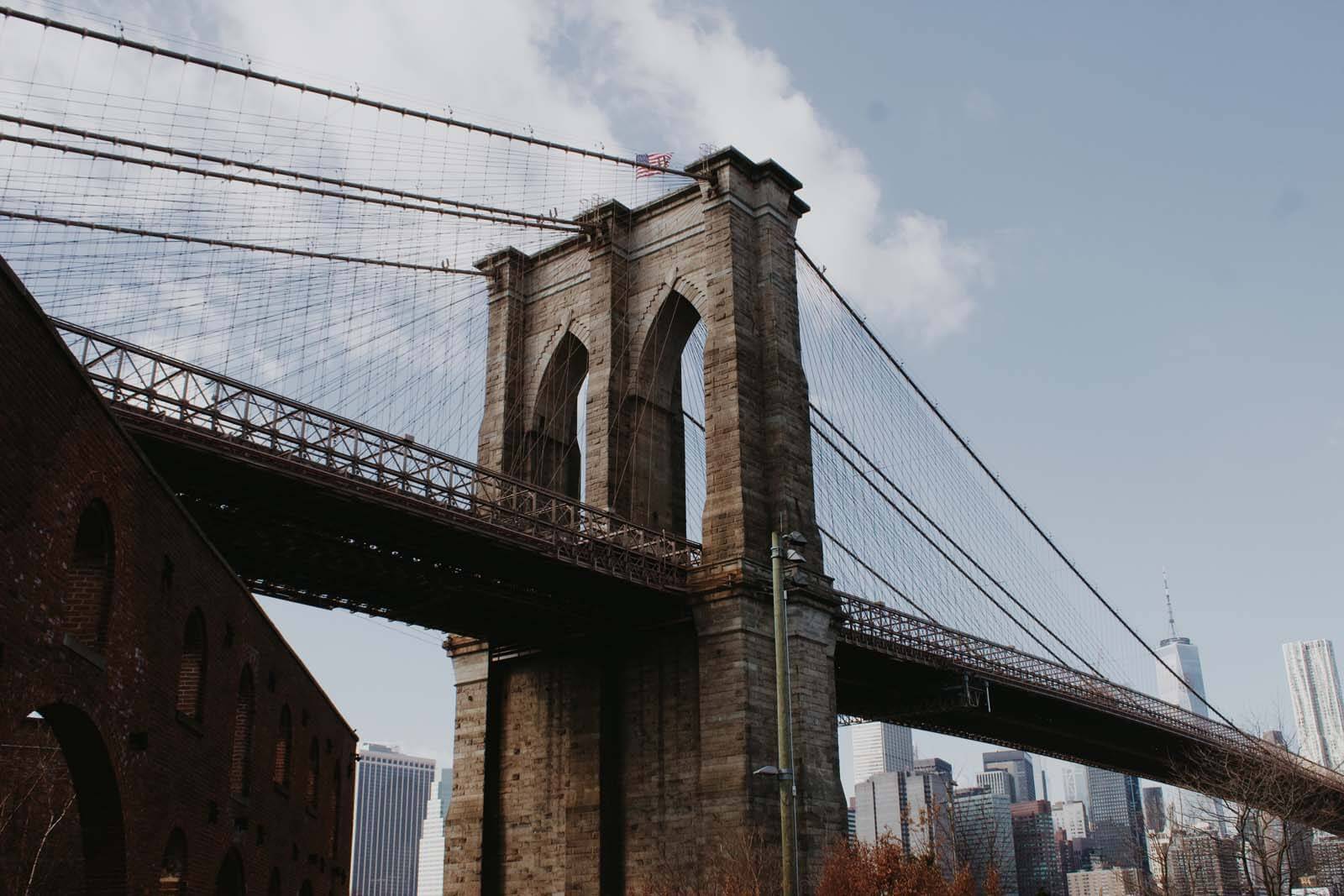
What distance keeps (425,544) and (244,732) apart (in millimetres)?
13244

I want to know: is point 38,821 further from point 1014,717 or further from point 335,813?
point 1014,717

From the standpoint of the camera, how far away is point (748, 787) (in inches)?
1452

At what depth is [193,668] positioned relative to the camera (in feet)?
61.8

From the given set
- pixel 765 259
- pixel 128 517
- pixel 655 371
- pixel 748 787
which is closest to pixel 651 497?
pixel 655 371

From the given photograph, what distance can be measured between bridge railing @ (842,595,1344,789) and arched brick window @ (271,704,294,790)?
21.8 m

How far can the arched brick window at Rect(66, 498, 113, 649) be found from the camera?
1474 centimetres

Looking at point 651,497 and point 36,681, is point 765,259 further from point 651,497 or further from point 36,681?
point 36,681

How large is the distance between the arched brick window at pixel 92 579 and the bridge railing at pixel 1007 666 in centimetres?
3058

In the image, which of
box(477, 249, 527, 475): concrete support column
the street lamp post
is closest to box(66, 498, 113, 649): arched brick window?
the street lamp post

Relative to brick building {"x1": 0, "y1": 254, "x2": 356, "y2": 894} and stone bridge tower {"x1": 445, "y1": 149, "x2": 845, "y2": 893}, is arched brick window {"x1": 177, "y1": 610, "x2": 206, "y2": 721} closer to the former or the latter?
brick building {"x1": 0, "y1": 254, "x2": 356, "y2": 894}

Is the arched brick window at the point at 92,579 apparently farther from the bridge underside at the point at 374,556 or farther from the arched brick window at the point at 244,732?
the bridge underside at the point at 374,556

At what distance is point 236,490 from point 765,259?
2025 cm

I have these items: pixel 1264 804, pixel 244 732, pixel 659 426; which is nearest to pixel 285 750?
pixel 244 732

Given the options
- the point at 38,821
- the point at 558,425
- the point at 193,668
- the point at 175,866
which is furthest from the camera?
the point at 558,425
